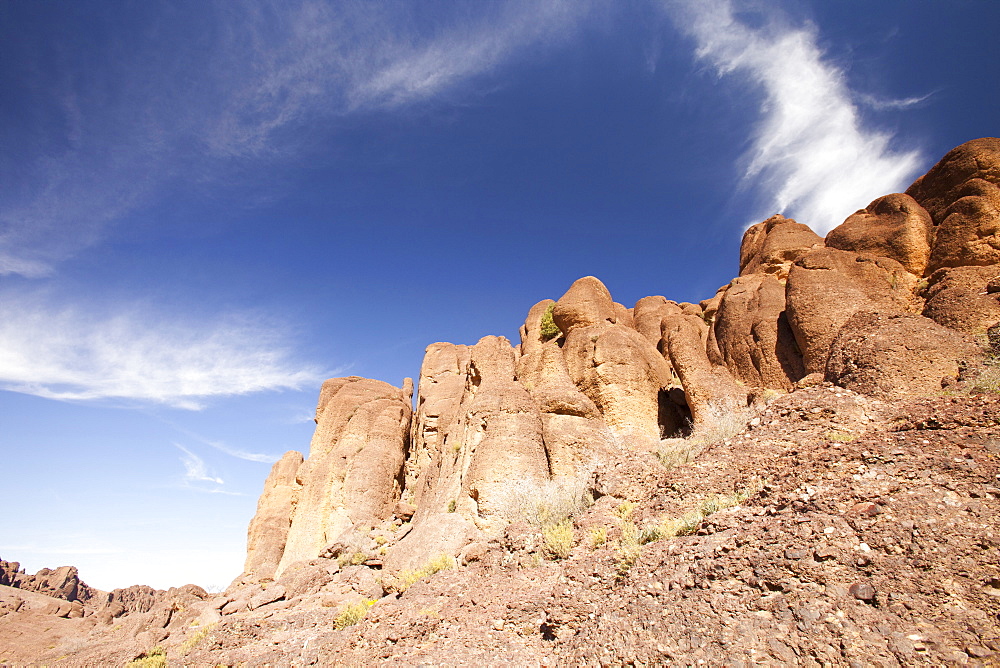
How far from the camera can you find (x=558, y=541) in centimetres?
908

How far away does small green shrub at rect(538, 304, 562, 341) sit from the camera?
25.5m

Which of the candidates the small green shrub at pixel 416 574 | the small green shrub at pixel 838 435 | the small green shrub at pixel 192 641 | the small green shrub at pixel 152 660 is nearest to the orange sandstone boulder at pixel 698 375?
the small green shrub at pixel 838 435

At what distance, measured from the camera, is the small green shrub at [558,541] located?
8867mm

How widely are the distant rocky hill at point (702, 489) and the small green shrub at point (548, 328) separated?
0.28 ft

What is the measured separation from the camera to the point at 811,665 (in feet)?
14.4

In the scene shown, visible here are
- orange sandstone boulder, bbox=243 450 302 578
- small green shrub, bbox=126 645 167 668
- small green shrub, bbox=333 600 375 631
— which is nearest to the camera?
small green shrub, bbox=333 600 375 631

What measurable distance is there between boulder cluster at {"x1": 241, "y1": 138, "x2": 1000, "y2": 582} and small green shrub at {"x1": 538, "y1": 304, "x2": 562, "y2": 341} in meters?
0.08

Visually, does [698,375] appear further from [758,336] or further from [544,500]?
[544,500]

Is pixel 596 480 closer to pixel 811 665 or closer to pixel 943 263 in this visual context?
pixel 811 665

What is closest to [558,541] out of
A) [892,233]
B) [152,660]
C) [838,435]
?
[838,435]

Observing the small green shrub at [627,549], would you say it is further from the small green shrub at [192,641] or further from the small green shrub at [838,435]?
the small green shrub at [192,641]

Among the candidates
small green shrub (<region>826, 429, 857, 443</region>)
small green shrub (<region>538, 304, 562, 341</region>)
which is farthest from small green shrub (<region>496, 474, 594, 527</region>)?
small green shrub (<region>538, 304, 562, 341</region>)

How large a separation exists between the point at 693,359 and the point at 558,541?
47.1ft

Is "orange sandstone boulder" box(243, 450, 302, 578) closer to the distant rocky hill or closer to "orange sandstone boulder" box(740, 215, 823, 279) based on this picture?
the distant rocky hill
